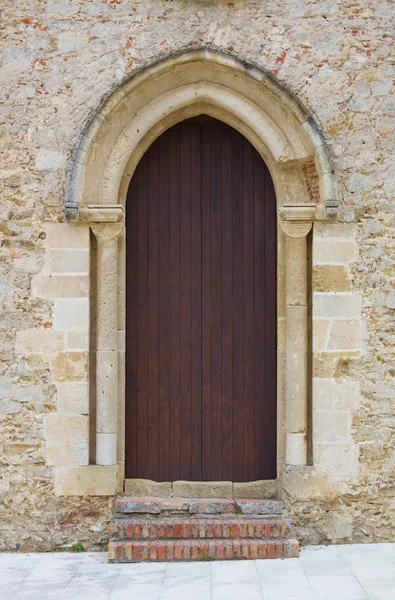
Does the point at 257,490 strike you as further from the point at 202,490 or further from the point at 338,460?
the point at 338,460

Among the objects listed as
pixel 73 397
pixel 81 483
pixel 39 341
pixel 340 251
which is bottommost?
pixel 81 483

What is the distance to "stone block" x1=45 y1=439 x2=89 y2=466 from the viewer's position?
5.50m

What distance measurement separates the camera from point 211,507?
219 inches

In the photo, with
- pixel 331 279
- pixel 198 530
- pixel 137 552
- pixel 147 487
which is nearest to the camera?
→ pixel 137 552

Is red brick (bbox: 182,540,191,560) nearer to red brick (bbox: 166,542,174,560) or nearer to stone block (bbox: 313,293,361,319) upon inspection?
red brick (bbox: 166,542,174,560)

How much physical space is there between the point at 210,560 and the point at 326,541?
37.4 inches

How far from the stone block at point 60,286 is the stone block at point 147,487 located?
1569 mm

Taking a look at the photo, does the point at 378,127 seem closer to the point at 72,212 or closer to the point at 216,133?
the point at 216,133

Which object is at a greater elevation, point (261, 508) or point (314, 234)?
point (314, 234)

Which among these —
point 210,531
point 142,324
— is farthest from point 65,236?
point 210,531

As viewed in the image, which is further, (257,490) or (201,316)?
(201,316)

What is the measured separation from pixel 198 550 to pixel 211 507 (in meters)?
0.42

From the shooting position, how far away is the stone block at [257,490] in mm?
5793

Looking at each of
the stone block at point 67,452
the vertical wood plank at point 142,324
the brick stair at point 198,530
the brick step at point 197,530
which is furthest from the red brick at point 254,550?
the stone block at point 67,452
